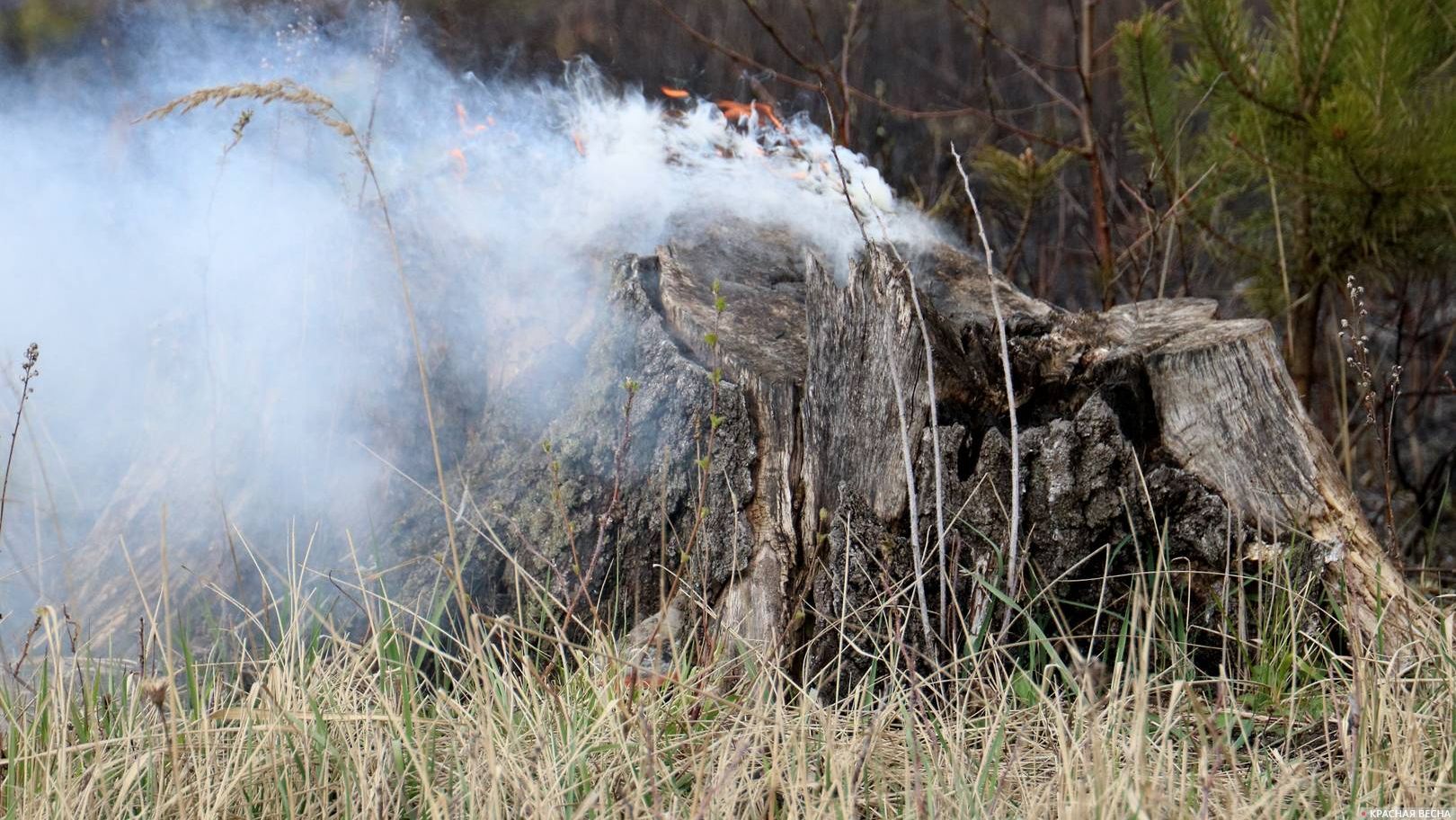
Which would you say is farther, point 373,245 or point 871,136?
point 871,136

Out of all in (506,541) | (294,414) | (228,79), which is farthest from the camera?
(228,79)

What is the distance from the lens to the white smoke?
8.59ft

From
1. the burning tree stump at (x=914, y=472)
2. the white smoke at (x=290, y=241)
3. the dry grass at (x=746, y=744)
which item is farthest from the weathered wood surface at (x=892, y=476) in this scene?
the white smoke at (x=290, y=241)

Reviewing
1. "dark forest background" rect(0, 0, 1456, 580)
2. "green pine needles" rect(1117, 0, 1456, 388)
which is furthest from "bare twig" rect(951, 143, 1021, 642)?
"green pine needles" rect(1117, 0, 1456, 388)

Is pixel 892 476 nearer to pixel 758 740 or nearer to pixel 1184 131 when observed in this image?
pixel 758 740

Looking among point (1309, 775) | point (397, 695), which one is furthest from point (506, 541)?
point (1309, 775)

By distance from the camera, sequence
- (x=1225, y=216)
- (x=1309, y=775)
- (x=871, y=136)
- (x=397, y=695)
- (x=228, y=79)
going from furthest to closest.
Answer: (x=871, y=136)
(x=1225, y=216)
(x=228, y=79)
(x=397, y=695)
(x=1309, y=775)

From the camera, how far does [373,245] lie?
278cm

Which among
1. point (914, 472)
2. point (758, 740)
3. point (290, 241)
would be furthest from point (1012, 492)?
point (290, 241)

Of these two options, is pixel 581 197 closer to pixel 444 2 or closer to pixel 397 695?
pixel 397 695

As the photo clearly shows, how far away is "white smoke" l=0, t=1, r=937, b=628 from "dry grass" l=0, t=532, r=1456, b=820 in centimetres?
77

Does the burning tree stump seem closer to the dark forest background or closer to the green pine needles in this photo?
the dark forest background

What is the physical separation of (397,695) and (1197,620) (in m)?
1.46

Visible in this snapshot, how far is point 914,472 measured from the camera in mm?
2033
